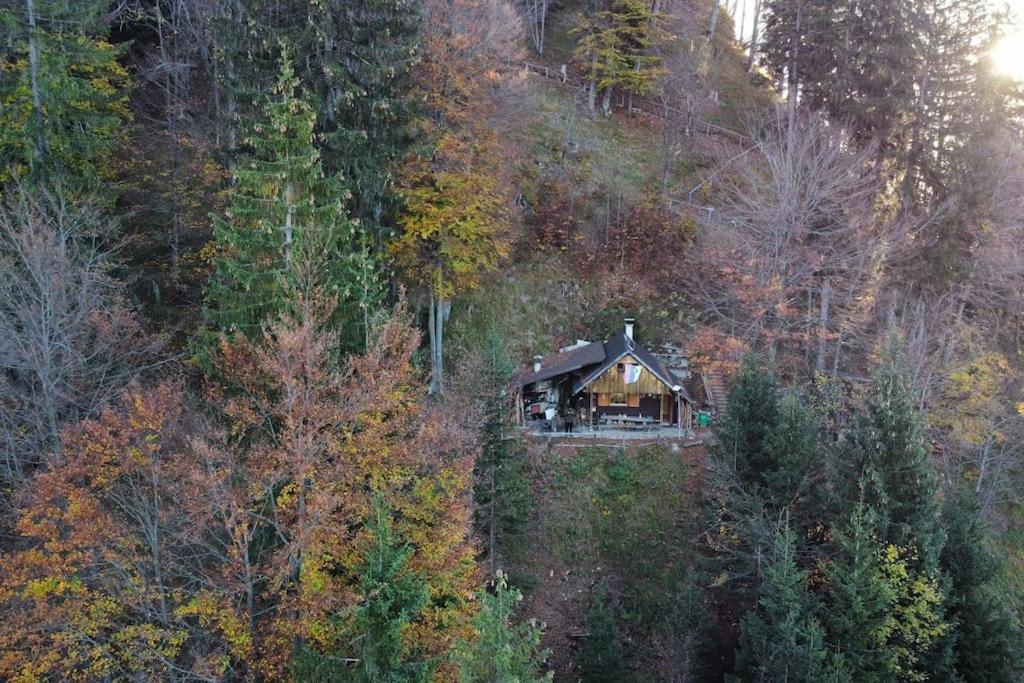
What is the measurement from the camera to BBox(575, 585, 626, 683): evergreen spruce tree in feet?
54.6

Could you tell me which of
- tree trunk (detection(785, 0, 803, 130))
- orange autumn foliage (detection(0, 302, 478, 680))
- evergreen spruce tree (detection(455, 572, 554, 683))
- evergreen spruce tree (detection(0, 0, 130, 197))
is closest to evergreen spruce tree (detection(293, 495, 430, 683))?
orange autumn foliage (detection(0, 302, 478, 680))

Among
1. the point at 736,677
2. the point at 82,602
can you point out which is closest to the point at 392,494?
the point at 82,602

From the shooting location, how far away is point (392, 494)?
14094mm

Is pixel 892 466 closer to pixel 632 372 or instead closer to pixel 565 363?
pixel 632 372

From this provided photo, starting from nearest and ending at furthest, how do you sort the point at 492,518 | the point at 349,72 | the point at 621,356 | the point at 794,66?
the point at 349,72, the point at 492,518, the point at 621,356, the point at 794,66

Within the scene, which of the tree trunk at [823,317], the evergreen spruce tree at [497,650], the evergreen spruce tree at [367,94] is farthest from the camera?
the tree trunk at [823,317]

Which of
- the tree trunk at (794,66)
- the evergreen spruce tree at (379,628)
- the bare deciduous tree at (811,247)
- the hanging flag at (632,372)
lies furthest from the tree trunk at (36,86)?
the tree trunk at (794,66)

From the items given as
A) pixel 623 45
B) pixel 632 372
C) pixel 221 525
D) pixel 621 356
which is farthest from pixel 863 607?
pixel 623 45

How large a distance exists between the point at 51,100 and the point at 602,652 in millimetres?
20660

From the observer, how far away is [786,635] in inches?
556

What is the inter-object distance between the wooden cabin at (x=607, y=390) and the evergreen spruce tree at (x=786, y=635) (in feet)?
27.5

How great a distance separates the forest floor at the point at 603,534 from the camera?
19.3 meters

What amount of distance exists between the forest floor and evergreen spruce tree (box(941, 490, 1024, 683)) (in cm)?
726

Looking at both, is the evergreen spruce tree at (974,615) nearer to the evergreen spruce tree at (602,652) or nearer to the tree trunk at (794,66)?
the evergreen spruce tree at (602,652)
